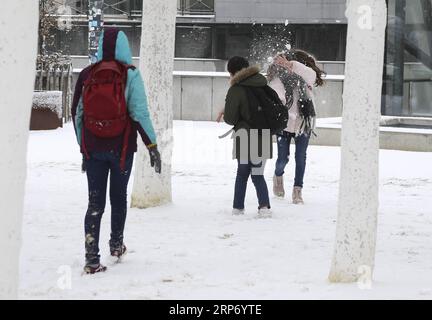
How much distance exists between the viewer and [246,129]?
8617 mm

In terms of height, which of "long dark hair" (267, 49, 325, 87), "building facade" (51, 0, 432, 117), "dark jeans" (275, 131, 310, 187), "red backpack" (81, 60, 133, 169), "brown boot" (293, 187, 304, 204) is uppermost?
"building facade" (51, 0, 432, 117)

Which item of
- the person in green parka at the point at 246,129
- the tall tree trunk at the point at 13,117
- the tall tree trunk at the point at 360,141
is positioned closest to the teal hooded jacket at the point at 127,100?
the tall tree trunk at the point at 360,141

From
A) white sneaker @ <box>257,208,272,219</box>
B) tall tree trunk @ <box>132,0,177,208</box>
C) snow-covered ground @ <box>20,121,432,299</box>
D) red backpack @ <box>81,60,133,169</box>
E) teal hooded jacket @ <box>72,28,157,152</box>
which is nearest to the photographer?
snow-covered ground @ <box>20,121,432,299</box>

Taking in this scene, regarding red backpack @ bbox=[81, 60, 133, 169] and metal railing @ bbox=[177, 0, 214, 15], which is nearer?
red backpack @ bbox=[81, 60, 133, 169]

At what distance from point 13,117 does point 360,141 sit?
247 cm

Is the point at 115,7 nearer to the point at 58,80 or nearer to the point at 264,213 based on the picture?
the point at 58,80

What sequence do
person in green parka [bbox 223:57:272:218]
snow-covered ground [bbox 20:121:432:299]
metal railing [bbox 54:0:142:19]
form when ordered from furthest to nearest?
metal railing [bbox 54:0:142:19], person in green parka [bbox 223:57:272:218], snow-covered ground [bbox 20:121:432:299]

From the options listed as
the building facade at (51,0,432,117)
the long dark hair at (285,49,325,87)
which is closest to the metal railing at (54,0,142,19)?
the building facade at (51,0,432,117)

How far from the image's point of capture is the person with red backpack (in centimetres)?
599

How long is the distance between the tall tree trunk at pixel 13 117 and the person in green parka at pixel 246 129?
14.8ft

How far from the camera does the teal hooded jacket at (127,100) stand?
607cm

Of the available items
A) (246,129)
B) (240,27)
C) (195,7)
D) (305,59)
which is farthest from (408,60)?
(195,7)

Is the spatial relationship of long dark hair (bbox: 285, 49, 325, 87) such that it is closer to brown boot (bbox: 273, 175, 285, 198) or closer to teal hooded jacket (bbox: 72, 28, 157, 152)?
brown boot (bbox: 273, 175, 285, 198)

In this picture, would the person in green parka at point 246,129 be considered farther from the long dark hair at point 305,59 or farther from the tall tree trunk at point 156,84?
the long dark hair at point 305,59
